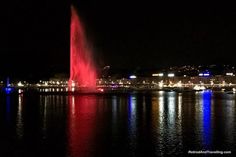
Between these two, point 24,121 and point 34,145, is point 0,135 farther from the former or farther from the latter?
point 24,121

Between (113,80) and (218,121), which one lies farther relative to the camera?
(113,80)

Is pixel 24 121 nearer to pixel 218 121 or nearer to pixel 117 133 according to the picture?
pixel 117 133

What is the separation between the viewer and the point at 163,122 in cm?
2461

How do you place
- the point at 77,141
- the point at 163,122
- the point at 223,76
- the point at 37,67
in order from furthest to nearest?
the point at 223,76 < the point at 37,67 < the point at 163,122 < the point at 77,141

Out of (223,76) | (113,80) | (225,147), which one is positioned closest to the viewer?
(225,147)

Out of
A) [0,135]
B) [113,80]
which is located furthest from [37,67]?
[0,135]

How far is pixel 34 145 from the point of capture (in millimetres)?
17281

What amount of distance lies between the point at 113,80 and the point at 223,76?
137 feet

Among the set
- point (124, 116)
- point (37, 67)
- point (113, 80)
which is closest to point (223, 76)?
point (113, 80)

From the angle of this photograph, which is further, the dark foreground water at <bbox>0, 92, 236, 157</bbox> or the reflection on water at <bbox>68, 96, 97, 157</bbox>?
the dark foreground water at <bbox>0, 92, 236, 157</bbox>

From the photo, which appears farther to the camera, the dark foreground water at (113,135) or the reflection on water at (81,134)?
the dark foreground water at (113,135)

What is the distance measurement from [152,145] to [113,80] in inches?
6233

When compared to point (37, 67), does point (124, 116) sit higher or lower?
lower

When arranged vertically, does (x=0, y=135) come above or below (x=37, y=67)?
below
